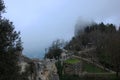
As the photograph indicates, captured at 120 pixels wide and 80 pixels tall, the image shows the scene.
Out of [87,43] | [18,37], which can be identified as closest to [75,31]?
[87,43]

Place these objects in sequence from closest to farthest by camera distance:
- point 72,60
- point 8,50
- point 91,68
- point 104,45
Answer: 1. point 8,50
2. point 91,68
3. point 104,45
4. point 72,60

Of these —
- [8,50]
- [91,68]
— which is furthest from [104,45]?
[8,50]

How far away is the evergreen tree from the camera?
1803 centimetres

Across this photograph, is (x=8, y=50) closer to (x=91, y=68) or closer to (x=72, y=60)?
(x=91, y=68)

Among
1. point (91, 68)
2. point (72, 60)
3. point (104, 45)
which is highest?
point (104, 45)

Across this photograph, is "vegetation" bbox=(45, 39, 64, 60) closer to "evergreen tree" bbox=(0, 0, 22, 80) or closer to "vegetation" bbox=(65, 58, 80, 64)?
"vegetation" bbox=(65, 58, 80, 64)

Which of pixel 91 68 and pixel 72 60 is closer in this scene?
pixel 91 68

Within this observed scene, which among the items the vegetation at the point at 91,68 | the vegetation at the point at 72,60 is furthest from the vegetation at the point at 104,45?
the vegetation at the point at 72,60

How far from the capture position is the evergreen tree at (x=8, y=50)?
59.2ft

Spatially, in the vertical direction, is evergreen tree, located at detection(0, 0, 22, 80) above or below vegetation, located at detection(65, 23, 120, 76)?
below

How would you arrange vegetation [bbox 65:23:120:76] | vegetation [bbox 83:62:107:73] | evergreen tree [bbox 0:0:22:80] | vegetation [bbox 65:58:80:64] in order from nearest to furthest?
1. evergreen tree [bbox 0:0:22:80]
2. vegetation [bbox 65:23:120:76]
3. vegetation [bbox 83:62:107:73]
4. vegetation [bbox 65:58:80:64]


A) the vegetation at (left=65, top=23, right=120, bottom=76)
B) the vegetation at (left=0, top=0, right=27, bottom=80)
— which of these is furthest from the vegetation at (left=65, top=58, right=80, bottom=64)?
the vegetation at (left=0, top=0, right=27, bottom=80)

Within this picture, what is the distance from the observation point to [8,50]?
18312mm

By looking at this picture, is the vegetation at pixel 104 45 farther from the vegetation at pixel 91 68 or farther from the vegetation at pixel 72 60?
the vegetation at pixel 72 60
